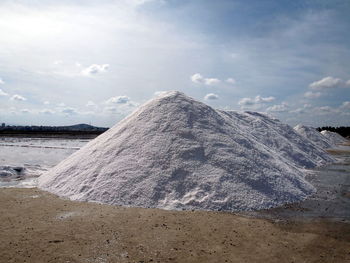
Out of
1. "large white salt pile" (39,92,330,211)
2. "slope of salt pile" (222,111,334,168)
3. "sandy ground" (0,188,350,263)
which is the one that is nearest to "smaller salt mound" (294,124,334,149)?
"slope of salt pile" (222,111,334,168)

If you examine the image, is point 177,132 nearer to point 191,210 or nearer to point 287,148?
point 191,210

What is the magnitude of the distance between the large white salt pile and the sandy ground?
0.57 m

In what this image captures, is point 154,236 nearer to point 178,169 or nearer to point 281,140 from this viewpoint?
point 178,169

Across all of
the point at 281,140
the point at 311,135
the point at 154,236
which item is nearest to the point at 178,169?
the point at 154,236

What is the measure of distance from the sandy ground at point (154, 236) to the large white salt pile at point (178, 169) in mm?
569

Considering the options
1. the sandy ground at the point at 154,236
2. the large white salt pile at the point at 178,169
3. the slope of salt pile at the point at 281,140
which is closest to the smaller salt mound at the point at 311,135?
the slope of salt pile at the point at 281,140

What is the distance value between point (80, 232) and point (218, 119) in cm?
620

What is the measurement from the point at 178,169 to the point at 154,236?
266 cm

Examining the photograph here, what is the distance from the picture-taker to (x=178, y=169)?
23.7ft

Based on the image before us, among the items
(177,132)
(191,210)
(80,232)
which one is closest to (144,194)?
(191,210)

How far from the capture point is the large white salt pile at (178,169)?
6555mm

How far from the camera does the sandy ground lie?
4.02 metres

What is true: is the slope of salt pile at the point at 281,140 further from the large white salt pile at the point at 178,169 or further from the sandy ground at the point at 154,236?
the sandy ground at the point at 154,236

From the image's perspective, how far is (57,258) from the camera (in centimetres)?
386
